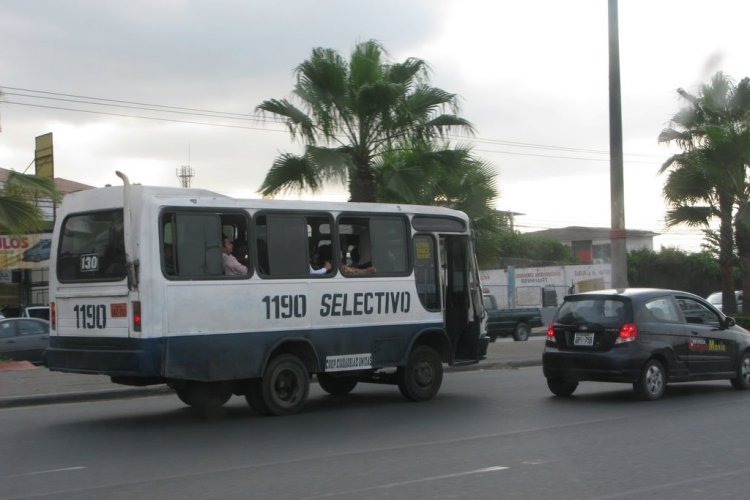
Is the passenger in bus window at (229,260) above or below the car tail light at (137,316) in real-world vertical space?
above

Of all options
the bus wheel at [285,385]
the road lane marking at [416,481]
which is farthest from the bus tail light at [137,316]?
the road lane marking at [416,481]

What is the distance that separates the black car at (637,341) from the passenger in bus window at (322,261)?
3670 mm

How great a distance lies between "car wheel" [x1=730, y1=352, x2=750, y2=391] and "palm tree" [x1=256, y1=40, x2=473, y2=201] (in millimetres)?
8891

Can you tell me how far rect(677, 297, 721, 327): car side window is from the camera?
47.1 feet

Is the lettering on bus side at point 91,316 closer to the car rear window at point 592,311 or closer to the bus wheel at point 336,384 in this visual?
the bus wheel at point 336,384

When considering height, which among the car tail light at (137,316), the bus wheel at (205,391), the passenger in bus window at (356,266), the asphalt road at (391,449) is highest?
the passenger in bus window at (356,266)

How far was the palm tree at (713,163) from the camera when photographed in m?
29.3

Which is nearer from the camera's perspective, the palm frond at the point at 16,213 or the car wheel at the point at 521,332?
the palm frond at the point at 16,213

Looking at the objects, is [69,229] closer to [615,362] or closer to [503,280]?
[615,362]

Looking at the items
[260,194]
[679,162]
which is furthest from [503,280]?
[260,194]

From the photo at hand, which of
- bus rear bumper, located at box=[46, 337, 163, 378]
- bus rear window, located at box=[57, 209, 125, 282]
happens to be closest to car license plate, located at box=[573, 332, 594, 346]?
bus rear bumper, located at box=[46, 337, 163, 378]

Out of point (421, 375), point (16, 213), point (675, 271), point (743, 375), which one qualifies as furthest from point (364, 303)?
point (675, 271)

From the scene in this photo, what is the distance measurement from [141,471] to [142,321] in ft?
8.42

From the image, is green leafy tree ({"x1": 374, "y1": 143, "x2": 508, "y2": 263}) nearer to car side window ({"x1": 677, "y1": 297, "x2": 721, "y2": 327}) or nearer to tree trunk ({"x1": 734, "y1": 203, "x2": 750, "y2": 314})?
car side window ({"x1": 677, "y1": 297, "x2": 721, "y2": 327})
